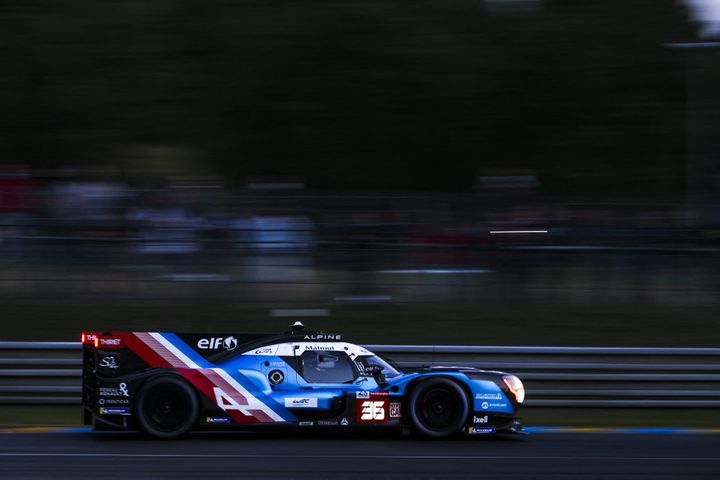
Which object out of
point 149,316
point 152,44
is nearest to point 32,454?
point 149,316

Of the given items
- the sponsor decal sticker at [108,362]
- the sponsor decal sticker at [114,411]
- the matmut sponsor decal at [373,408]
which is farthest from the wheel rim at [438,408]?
the sponsor decal sticker at [108,362]

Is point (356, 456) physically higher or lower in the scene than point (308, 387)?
lower

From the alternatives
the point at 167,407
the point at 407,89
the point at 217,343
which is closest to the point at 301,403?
the point at 217,343

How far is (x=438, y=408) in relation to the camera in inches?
402

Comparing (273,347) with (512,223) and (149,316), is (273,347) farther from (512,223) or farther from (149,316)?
(512,223)

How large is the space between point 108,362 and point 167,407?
89 cm

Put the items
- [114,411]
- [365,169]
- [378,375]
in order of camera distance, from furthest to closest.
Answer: [365,169], [378,375], [114,411]

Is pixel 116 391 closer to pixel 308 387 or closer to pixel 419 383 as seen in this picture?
pixel 308 387

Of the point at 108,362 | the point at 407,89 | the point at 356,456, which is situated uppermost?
the point at 407,89

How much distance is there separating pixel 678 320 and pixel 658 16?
1572cm

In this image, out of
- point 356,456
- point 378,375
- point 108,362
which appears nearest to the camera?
point 356,456

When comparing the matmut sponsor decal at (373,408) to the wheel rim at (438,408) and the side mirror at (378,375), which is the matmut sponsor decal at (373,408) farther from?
the wheel rim at (438,408)

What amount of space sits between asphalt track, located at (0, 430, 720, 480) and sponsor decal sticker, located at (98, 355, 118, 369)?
688 millimetres

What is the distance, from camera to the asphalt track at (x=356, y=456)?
8.05 metres
